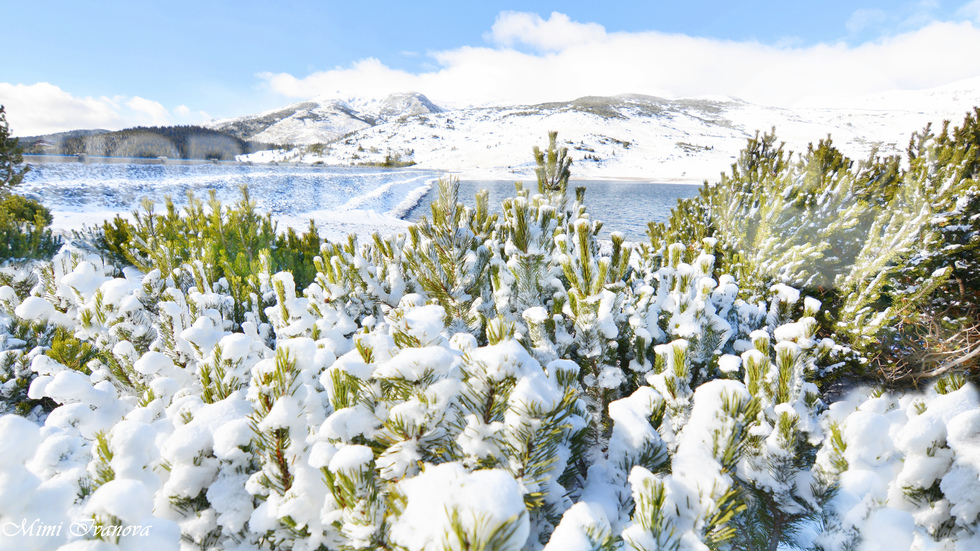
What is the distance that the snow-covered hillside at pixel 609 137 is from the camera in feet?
174

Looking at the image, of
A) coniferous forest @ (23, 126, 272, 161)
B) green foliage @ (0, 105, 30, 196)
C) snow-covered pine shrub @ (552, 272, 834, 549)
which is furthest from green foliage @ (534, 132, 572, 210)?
coniferous forest @ (23, 126, 272, 161)

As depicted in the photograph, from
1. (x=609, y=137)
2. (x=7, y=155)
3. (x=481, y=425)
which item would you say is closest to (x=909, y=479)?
(x=481, y=425)

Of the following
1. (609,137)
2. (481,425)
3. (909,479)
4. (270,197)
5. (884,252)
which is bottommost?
(909,479)

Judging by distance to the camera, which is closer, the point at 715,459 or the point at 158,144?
the point at 715,459

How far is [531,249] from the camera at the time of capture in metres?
2.29

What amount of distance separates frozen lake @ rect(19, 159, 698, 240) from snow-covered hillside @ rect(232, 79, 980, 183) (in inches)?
Answer: 1019

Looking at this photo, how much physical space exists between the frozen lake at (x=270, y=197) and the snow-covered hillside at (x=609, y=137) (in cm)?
2589

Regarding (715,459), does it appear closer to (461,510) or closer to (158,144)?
(461,510)

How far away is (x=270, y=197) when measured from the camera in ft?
53.4

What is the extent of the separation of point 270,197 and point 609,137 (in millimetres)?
68619

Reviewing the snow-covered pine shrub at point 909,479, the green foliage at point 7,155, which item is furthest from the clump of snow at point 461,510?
the green foliage at point 7,155

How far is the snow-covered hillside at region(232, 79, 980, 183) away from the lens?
5312 cm

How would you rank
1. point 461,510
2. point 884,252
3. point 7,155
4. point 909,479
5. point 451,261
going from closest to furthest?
point 461,510 → point 909,479 → point 451,261 → point 884,252 → point 7,155

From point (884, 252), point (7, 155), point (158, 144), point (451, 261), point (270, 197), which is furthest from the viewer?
point (158, 144)
